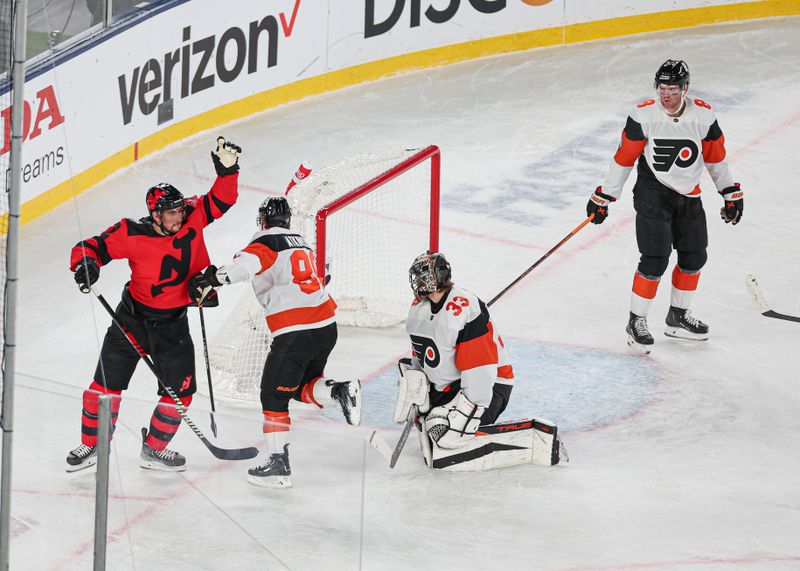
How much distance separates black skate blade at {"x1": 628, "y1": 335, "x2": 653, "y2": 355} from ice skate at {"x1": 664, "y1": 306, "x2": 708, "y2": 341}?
0.68 feet

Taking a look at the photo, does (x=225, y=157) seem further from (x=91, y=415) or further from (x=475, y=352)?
(x=91, y=415)

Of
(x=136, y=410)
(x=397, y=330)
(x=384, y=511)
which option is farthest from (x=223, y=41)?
(x=136, y=410)

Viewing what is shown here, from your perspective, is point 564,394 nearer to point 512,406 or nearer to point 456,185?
point 512,406

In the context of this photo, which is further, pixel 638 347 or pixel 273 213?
pixel 638 347

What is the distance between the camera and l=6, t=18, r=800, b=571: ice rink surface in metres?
3.25

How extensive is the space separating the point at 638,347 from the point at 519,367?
0.57 metres

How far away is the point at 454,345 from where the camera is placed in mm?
4801

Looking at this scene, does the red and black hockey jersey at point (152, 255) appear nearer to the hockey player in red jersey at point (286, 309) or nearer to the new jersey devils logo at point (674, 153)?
the hockey player in red jersey at point (286, 309)

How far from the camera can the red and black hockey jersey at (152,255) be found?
4754 mm

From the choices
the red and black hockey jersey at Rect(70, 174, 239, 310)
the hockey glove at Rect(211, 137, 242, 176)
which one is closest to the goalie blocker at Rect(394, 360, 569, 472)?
the red and black hockey jersey at Rect(70, 174, 239, 310)

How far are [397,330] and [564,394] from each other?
109cm

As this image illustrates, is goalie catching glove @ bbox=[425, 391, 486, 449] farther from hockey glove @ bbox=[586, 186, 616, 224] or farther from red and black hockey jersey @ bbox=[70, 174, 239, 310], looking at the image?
hockey glove @ bbox=[586, 186, 616, 224]

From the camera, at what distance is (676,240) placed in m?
6.06

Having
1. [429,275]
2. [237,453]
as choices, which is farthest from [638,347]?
[237,453]
